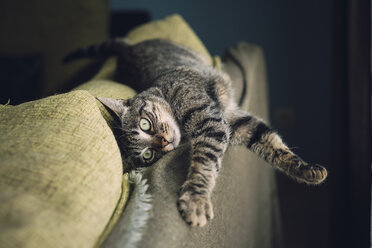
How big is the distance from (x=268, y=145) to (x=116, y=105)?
0.52m

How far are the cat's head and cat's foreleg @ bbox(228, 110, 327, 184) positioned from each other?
0.73ft

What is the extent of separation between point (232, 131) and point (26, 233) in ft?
2.38

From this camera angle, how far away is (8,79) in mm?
1563

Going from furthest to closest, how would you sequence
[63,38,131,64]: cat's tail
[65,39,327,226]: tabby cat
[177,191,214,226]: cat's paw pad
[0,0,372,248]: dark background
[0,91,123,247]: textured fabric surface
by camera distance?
[63,38,131,64]: cat's tail
[0,0,372,248]: dark background
[65,39,327,226]: tabby cat
[177,191,214,226]: cat's paw pad
[0,91,123,247]: textured fabric surface

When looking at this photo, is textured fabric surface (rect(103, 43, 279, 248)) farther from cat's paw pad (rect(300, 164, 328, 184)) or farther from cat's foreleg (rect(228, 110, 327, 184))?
cat's paw pad (rect(300, 164, 328, 184))

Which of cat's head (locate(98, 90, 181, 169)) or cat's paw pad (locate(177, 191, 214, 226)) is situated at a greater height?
cat's paw pad (locate(177, 191, 214, 226))

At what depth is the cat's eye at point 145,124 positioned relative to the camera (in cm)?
96

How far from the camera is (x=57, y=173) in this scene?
0.46m

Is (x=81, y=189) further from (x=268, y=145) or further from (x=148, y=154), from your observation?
(x=268, y=145)

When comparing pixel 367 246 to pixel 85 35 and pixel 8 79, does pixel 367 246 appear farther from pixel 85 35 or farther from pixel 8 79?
pixel 85 35

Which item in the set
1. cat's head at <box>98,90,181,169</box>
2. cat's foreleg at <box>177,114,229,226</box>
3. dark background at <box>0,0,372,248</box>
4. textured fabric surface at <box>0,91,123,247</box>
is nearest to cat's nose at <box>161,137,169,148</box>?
cat's head at <box>98,90,181,169</box>

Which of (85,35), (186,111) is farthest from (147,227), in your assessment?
(85,35)

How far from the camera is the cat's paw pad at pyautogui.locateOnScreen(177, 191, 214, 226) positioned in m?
0.54

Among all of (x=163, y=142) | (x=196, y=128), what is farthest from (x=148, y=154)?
(x=196, y=128)
